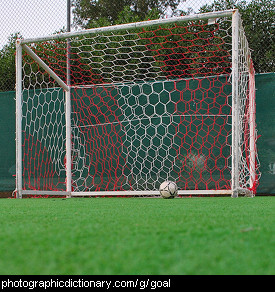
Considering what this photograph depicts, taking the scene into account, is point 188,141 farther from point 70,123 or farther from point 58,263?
point 58,263

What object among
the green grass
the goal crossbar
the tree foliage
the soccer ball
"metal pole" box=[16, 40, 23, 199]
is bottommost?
the soccer ball

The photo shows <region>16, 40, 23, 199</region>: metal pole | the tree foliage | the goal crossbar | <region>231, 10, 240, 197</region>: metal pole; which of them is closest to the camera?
<region>231, 10, 240, 197</region>: metal pole

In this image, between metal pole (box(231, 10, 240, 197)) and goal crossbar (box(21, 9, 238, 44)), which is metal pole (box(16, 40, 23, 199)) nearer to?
goal crossbar (box(21, 9, 238, 44))

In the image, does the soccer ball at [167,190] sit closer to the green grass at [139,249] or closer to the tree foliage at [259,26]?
the green grass at [139,249]

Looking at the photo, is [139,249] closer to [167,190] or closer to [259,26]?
[167,190]

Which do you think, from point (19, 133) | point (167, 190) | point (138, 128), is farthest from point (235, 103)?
point (19, 133)

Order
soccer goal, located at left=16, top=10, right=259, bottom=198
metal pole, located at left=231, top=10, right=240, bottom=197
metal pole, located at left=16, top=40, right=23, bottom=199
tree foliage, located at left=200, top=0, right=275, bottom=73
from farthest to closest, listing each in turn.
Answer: tree foliage, located at left=200, top=0, right=275, bottom=73, soccer goal, located at left=16, top=10, right=259, bottom=198, metal pole, located at left=16, top=40, right=23, bottom=199, metal pole, located at left=231, top=10, right=240, bottom=197

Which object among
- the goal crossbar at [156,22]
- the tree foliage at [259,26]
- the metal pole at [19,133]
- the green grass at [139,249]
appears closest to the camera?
the green grass at [139,249]

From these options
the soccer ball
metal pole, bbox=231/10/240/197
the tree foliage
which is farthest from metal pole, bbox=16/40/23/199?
the tree foliage

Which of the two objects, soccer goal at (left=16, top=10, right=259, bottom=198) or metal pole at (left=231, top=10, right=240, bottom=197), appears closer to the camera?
metal pole at (left=231, top=10, right=240, bottom=197)

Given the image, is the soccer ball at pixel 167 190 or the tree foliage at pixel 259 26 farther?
the tree foliage at pixel 259 26

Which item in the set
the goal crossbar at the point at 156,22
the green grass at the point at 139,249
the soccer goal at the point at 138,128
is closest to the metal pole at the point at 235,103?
the goal crossbar at the point at 156,22

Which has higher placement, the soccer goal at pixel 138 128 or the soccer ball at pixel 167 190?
the soccer goal at pixel 138 128

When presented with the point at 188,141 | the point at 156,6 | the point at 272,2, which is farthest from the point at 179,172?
the point at 156,6
